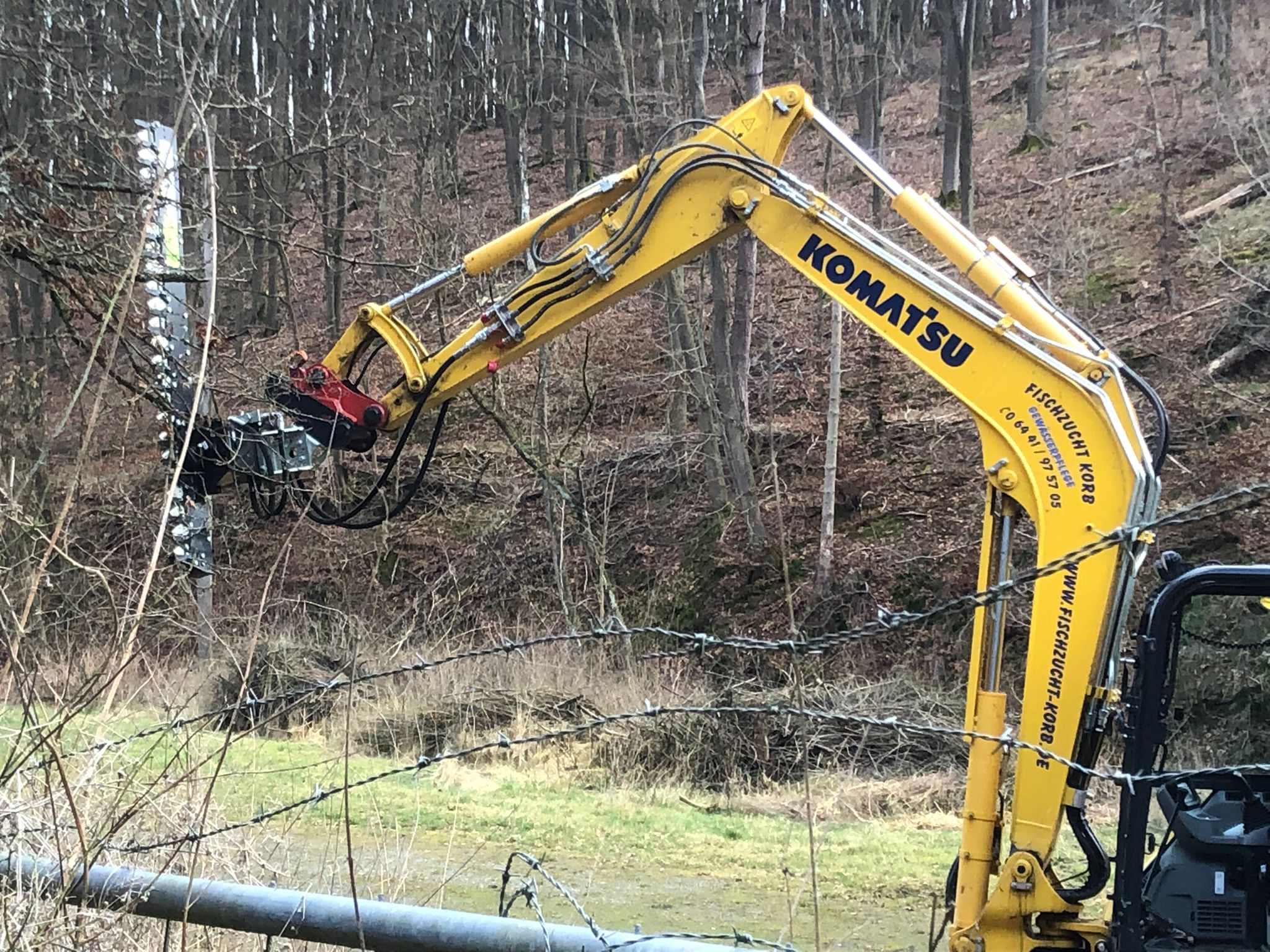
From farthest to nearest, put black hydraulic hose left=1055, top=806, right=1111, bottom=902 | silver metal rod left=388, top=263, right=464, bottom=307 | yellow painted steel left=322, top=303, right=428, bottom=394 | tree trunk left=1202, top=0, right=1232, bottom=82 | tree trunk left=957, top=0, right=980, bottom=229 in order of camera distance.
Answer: tree trunk left=1202, top=0, right=1232, bottom=82
tree trunk left=957, top=0, right=980, bottom=229
yellow painted steel left=322, top=303, right=428, bottom=394
silver metal rod left=388, top=263, right=464, bottom=307
black hydraulic hose left=1055, top=806, right=1111, bottom=902

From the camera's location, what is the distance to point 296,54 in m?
25.7

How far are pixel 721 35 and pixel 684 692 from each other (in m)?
15.8

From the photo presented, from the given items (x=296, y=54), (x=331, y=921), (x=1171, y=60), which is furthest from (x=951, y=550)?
(x=1171, y=60)

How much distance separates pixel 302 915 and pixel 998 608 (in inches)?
120

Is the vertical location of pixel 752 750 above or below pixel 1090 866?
below

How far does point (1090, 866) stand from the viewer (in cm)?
440

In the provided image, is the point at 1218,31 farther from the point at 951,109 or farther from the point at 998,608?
the point at 998,608

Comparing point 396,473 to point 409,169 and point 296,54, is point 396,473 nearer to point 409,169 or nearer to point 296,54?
point 409,169

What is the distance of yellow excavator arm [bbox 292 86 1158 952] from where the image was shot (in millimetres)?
4422

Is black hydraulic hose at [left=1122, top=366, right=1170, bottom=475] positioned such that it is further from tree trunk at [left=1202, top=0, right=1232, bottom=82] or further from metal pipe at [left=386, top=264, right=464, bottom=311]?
tree trunk at [left=1202, top=0, right=1232, bottom=82]

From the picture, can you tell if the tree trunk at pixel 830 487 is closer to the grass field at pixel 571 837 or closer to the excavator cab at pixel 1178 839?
the grass field at pixel 571 837

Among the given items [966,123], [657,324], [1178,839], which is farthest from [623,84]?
[1178,839]

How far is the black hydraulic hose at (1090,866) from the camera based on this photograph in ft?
14.2

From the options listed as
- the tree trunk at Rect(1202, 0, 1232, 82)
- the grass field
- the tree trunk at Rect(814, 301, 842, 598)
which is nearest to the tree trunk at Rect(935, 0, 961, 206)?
the tree trunk at Rect(1202, 0, 1232, 82)
